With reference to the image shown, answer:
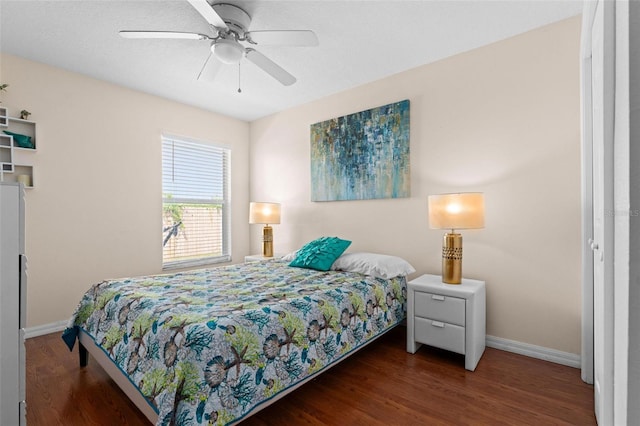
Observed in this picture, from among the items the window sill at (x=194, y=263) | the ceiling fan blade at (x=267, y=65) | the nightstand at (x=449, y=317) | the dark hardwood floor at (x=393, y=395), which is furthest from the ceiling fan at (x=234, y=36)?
the window sill at (x=194, y=263)

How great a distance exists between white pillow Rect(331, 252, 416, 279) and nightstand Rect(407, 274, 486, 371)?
23 centimetres

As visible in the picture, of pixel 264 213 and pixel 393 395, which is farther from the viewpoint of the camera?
pixel 264 213

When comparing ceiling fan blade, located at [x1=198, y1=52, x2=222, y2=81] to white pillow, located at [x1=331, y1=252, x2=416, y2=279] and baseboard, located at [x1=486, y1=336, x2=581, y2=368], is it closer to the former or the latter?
white pillow, located at [x1=331, y1=252, x2=416, y2=279]

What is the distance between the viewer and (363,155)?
330 cm

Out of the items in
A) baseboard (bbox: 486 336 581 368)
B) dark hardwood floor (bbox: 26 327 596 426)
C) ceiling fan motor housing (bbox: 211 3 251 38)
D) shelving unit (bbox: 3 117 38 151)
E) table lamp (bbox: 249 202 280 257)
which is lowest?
dark hardwood floor (bbox: 26 327 596 426)

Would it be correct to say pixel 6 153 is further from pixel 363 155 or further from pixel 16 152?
pixel 363 155

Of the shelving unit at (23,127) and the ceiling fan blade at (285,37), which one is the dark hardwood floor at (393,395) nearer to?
the shelving unit at (23,127)

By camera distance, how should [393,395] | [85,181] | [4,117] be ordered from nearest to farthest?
1. [393,395]
2. [4,117]
3. [85,181]

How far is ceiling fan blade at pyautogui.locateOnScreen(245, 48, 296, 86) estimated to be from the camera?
7.13 feet

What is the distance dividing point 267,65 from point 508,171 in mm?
2103

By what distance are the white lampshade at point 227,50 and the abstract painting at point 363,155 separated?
1.56 metres

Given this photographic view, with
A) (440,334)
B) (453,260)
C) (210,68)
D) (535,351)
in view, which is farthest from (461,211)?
(210,68)

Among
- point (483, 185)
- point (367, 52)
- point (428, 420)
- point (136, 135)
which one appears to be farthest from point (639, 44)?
point (136, 135)

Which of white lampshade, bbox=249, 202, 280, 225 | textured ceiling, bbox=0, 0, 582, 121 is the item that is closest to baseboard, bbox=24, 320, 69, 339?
white lampshade, bbox=249, 202, 280, 225
